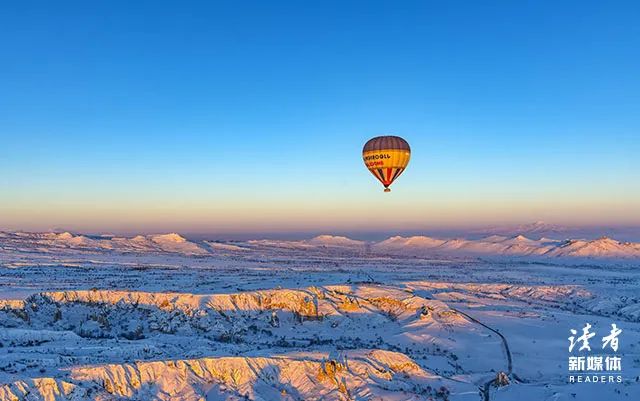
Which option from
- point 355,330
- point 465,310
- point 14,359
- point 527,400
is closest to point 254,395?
point 14,359

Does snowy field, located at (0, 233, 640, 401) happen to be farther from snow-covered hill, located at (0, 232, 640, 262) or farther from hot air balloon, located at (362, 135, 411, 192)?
snow-covered hill, located at (0, 232, 640, 262)

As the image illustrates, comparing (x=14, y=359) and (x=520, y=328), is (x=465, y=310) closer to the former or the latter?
(x=520, y=328)


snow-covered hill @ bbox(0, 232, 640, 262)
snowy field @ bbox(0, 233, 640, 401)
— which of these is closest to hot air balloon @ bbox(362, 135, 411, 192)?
snowy field @ bbox(0, 233, 640, 401)

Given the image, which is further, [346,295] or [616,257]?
[616,257]

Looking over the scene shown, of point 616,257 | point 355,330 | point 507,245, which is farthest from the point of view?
point 507,245

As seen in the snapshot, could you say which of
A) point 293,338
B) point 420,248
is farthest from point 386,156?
point 420,248

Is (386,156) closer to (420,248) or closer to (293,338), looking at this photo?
(293,338)

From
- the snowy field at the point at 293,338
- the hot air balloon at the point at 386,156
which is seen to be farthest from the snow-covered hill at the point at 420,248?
the hot air balloon at the point at 386,156
